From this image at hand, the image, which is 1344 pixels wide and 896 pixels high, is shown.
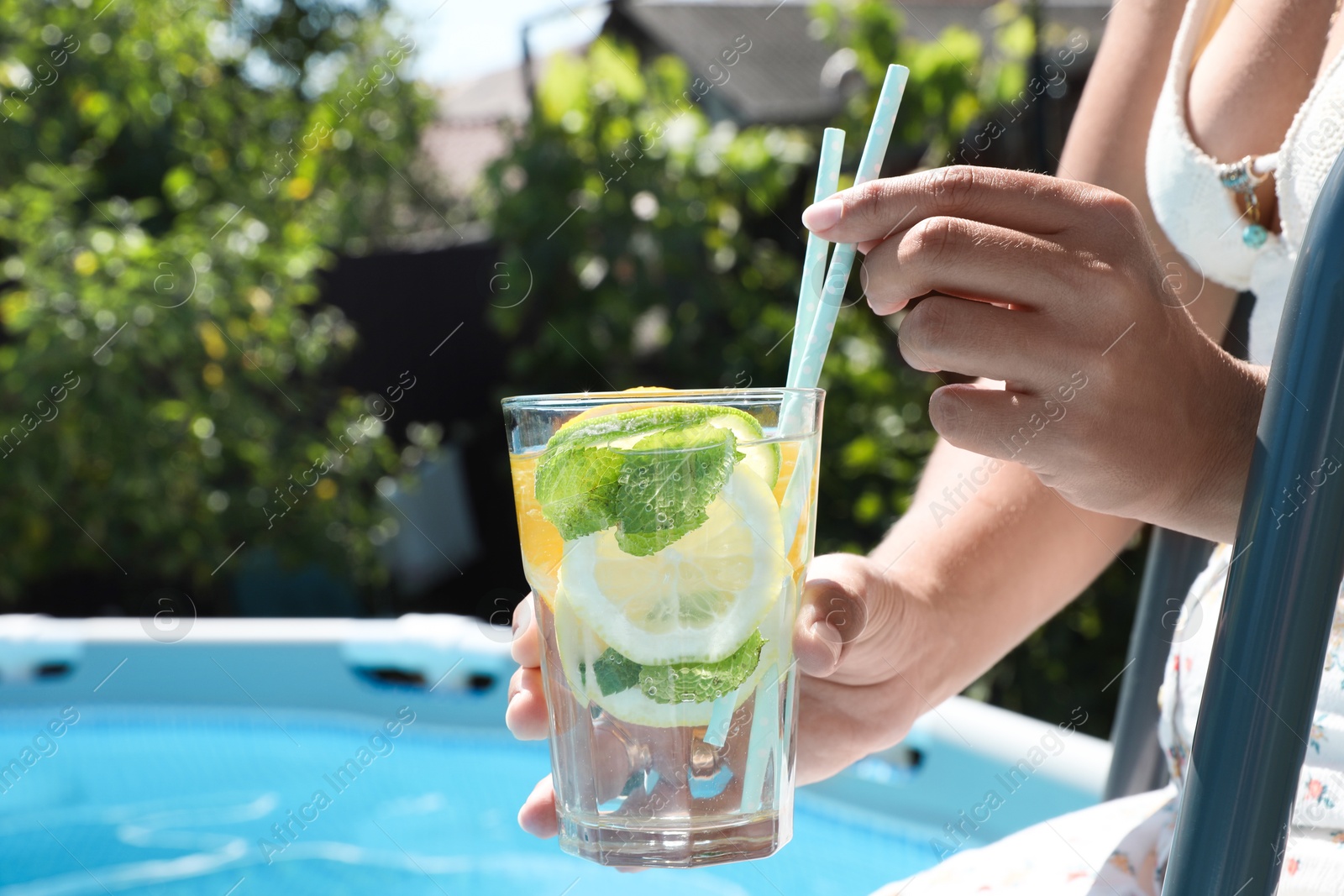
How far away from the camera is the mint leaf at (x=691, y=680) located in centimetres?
93

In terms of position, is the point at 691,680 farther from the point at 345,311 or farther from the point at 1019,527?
the point at 345,311

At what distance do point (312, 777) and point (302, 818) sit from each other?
0.76 ft

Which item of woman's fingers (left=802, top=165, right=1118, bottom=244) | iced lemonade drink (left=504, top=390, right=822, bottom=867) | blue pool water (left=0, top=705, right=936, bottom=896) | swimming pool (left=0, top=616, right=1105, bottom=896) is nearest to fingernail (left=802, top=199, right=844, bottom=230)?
woman's fingers (left=802, top=165, right=1118, bottom=244)

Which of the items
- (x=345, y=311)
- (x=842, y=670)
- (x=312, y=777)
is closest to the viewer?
(x=842, y=670)

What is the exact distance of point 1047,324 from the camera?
84 centimetres

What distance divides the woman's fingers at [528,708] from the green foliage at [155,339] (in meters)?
4.22

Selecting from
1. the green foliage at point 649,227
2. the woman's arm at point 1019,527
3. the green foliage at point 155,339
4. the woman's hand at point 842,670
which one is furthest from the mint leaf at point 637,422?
the green foliage at point 155,339

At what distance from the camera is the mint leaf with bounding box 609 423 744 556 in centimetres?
87

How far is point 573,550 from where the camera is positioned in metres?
0.93

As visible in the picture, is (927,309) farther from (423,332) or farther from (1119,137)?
(423,332)

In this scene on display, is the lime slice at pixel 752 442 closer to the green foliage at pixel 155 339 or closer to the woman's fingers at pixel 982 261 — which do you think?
the woman's fingers at pixel 982 261

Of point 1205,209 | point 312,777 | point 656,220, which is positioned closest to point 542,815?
point 1205,209

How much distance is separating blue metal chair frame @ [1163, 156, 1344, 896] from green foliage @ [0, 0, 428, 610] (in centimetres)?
478

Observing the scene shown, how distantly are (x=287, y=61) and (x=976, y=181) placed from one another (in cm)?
1298
